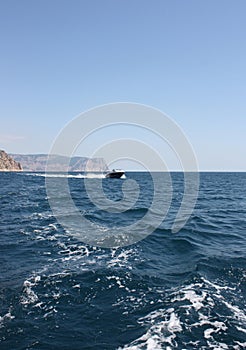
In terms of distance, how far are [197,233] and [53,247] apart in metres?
10.9

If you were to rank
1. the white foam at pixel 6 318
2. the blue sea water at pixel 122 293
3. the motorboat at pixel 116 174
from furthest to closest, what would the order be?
the motorboat at pixel 116 174, the white foam at pixel 6 318, the blue sea water at pixel 122 293

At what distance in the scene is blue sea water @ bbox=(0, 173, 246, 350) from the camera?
8.09 meters

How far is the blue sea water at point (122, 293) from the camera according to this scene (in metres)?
8.09

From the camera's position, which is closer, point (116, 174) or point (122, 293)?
point (122, 293)

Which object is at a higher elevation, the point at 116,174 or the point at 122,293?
the point at 116,174

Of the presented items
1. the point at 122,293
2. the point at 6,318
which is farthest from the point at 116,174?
the point at 6,318

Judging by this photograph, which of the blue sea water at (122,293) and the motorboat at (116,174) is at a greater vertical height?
the motorboat at (116,174)

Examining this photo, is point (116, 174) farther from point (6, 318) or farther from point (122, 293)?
point (6, 318)

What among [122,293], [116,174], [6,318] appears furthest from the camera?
[116,174]

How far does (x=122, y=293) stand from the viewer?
10875 millimetres

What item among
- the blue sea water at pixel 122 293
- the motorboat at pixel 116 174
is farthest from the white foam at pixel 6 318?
the motorboat at pixel 116 174

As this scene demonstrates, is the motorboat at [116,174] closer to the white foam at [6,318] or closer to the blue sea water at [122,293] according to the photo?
the blue sea water at [122,293]

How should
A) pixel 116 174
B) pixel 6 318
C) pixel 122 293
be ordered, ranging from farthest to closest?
1. pixel 116 174
2. pixel 122 293
3. pixel 6 318

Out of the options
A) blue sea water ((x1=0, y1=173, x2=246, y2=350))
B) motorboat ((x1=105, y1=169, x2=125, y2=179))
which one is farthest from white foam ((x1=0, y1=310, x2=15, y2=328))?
motorboat ((x1=105, y1=169, x2=125, y2=179))
